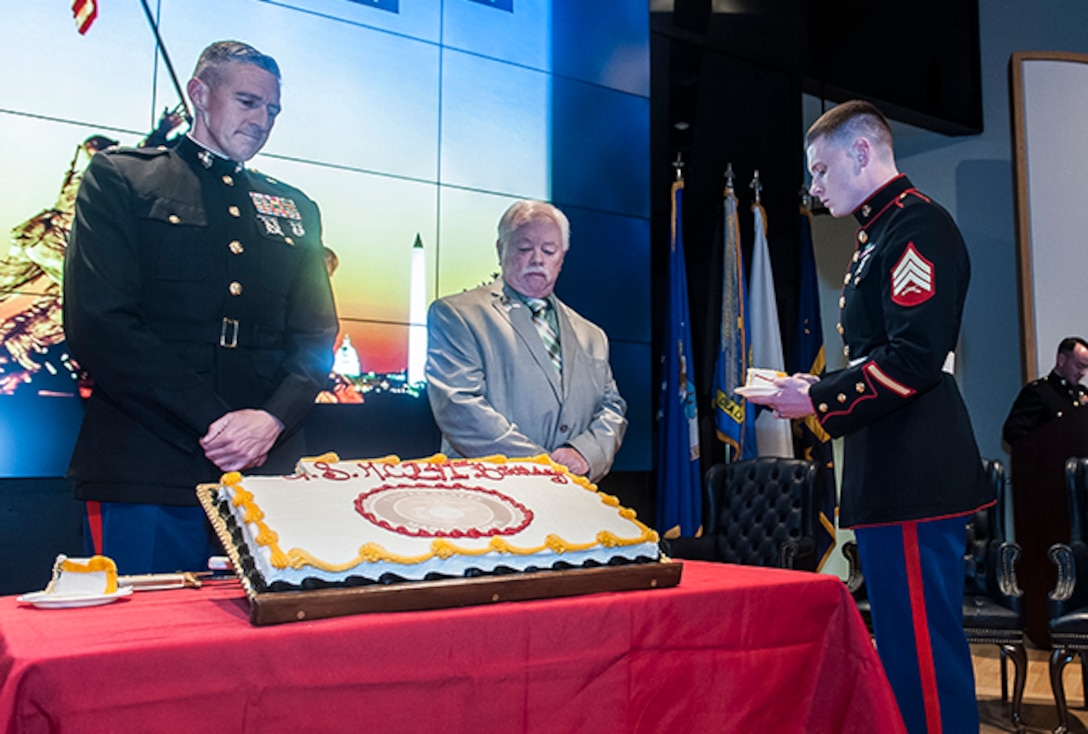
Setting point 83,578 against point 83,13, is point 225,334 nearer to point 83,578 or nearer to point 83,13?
point 83,578

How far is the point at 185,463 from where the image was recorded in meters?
1.99

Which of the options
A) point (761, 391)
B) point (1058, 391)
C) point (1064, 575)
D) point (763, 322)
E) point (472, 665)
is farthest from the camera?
point (1058, 391)

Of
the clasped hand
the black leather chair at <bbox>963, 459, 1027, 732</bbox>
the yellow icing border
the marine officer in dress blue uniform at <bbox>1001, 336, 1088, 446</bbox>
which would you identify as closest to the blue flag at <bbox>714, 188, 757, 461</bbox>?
the black leather chair at <bbox>963, 459, 1027, 732</bbox>

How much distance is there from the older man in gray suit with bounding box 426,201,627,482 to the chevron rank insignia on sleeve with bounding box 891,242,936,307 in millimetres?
1126

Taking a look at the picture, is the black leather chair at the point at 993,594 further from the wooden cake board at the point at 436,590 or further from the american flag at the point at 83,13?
the american flag at the point at 83,13

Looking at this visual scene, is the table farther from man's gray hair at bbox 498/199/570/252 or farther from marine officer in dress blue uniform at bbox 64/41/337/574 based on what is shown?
man's gray hair at bbox 498/199/570/252

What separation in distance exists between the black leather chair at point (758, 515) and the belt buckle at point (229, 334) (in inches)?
100

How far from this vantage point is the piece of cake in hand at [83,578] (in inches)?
46.9

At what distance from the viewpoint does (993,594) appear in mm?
3859

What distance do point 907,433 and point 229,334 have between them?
153cm

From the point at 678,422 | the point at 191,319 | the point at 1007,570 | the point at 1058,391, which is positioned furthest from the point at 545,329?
the point at 1058,391

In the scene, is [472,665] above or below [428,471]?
below

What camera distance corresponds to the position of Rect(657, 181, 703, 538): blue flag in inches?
167

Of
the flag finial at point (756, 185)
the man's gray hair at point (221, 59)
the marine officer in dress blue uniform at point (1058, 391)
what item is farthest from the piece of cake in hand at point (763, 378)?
the marine officer in dress blue uniform at point (1058, 391)
